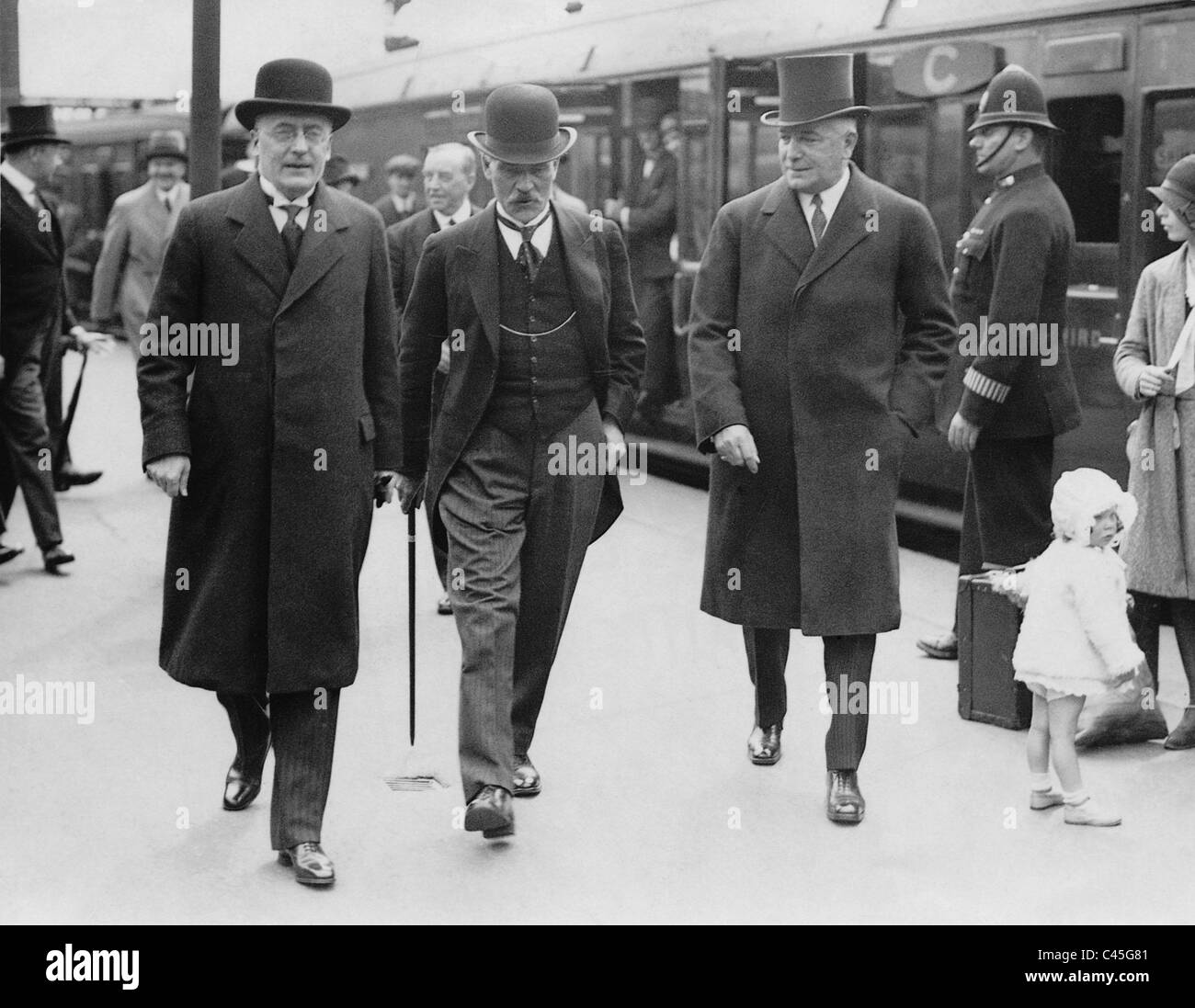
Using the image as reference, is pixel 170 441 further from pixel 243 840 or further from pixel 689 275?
pixel 689 275

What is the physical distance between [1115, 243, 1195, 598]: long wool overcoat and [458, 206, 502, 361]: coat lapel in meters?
2.34

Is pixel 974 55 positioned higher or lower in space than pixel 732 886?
higher

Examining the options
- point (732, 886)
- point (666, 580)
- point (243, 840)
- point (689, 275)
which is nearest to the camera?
point (732, 886)

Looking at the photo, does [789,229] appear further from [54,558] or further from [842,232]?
[54,558]

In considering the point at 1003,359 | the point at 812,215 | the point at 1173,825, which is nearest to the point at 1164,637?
the point at 1003,359

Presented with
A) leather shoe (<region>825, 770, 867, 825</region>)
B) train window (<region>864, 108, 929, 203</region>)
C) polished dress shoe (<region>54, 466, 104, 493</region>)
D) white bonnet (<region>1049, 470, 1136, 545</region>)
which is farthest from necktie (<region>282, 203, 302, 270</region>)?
polished dress shoe (<region>54, 466, 104, 493</region>)

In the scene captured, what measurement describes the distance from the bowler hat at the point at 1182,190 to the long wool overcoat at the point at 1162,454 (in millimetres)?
166

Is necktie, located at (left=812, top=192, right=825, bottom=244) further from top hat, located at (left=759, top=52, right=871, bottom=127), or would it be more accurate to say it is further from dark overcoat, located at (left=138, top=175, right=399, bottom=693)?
dark overcoat, located at (left=138, top=175, right=399, bottom=693)

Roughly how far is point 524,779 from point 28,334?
4.77 meters

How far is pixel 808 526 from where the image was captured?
5660 millimetres

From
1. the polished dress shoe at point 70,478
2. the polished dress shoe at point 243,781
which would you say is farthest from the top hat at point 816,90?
the polished dress shoe at point 70,478

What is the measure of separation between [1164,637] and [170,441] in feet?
15.4

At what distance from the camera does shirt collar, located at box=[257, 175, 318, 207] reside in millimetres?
5066

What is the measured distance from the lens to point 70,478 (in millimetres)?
12008
